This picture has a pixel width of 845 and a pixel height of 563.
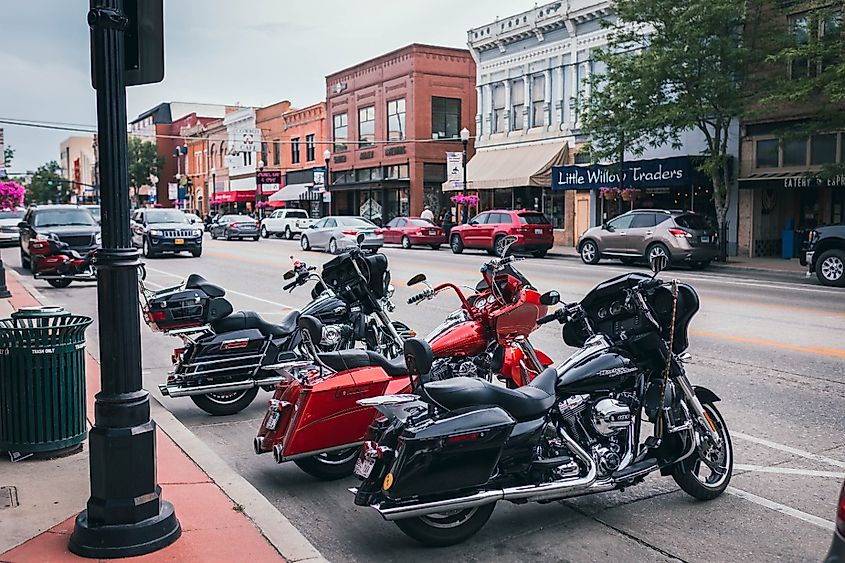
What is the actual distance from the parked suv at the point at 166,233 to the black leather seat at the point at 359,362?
74.3 feet

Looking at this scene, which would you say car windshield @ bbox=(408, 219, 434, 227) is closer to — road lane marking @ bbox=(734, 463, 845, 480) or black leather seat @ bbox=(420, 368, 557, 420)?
road lane marking @ bbox=(734, 463, 845, 480)

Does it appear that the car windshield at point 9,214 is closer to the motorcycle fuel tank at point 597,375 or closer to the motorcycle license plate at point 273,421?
the motorcycle license plate at point 273,421

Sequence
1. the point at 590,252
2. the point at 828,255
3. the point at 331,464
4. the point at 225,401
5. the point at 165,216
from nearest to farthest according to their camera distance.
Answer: the point at 331,464 → the point at 225,401 → the point at 828,255 → the point at 590,252 → the point at 165,216

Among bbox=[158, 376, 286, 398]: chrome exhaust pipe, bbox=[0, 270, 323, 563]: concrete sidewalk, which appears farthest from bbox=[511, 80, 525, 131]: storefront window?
bbox=[0, 270, 323, 563]: concrete sidewalk

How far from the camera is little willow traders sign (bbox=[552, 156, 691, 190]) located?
92.1ft

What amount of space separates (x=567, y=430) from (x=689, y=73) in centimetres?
2157

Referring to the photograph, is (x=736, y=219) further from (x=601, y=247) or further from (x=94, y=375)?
(x=94, y=375)

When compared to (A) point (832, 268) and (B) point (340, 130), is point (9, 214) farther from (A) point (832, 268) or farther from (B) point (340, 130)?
(A) point (832, 268)

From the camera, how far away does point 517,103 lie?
124ft

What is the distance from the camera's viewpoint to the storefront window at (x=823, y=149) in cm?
2450

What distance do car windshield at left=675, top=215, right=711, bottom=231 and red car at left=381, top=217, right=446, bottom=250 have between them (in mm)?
12747

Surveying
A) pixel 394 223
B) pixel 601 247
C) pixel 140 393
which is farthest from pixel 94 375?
pixel 394 223

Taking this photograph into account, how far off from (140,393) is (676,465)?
131 inches

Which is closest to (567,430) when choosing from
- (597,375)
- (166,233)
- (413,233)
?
(597,375)
